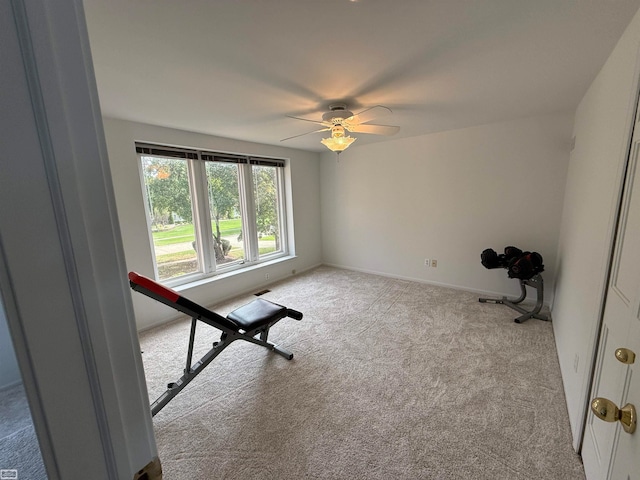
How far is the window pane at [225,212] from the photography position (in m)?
3.70

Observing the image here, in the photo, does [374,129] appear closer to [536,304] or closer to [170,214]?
[170,214]

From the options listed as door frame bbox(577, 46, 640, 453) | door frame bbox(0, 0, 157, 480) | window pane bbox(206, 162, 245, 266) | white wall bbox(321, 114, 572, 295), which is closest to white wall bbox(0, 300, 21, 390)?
door frame bbox(0, 0, 157, 480)

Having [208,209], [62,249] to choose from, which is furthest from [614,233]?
[208,209]

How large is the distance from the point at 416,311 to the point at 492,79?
96.5 inches

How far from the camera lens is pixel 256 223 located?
4.31m

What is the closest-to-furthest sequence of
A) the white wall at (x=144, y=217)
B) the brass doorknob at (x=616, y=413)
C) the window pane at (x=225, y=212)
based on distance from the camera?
1. the brass doorknob at (x=616, y=413)
2. the white wall at (x=144, y=217)
3. the window pane at (x=225, y=212)

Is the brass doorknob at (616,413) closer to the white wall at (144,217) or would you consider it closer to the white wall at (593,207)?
the white wall at (593,207)

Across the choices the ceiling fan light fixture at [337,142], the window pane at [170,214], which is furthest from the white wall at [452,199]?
the window pane at [170,214]


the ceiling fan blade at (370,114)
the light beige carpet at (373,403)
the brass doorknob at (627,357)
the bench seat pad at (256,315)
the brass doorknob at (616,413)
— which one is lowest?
the light beige carpet at (373,403)

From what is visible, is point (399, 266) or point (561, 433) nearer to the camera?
point (561, 433)

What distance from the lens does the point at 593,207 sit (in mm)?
1713

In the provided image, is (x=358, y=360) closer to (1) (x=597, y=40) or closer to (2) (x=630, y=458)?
(2) (x=630, y=458)

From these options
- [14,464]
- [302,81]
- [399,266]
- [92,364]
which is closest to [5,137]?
[92,364]

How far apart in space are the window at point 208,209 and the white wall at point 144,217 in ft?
0.50
